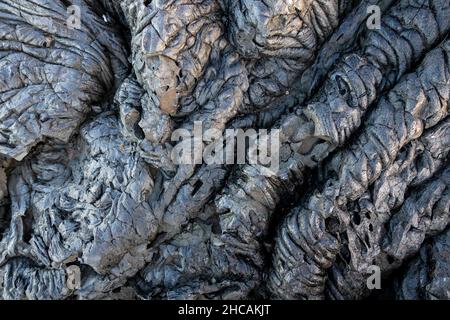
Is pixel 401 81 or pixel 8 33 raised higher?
pixel 8 33

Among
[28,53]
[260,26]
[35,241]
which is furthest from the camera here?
[35,241]

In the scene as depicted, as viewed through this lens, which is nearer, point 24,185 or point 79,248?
point 79,248

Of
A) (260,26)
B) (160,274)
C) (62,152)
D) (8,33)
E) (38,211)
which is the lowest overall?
(160,274)

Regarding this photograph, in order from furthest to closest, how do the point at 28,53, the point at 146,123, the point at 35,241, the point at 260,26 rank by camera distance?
the point at 35,241, the point at 28,53, the point at 146,123, the point at 260,26

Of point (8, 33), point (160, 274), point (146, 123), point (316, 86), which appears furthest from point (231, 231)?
point (8, 33)

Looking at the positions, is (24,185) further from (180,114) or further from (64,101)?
(180,114)

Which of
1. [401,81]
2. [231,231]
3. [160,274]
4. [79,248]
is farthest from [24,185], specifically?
[401,81]
